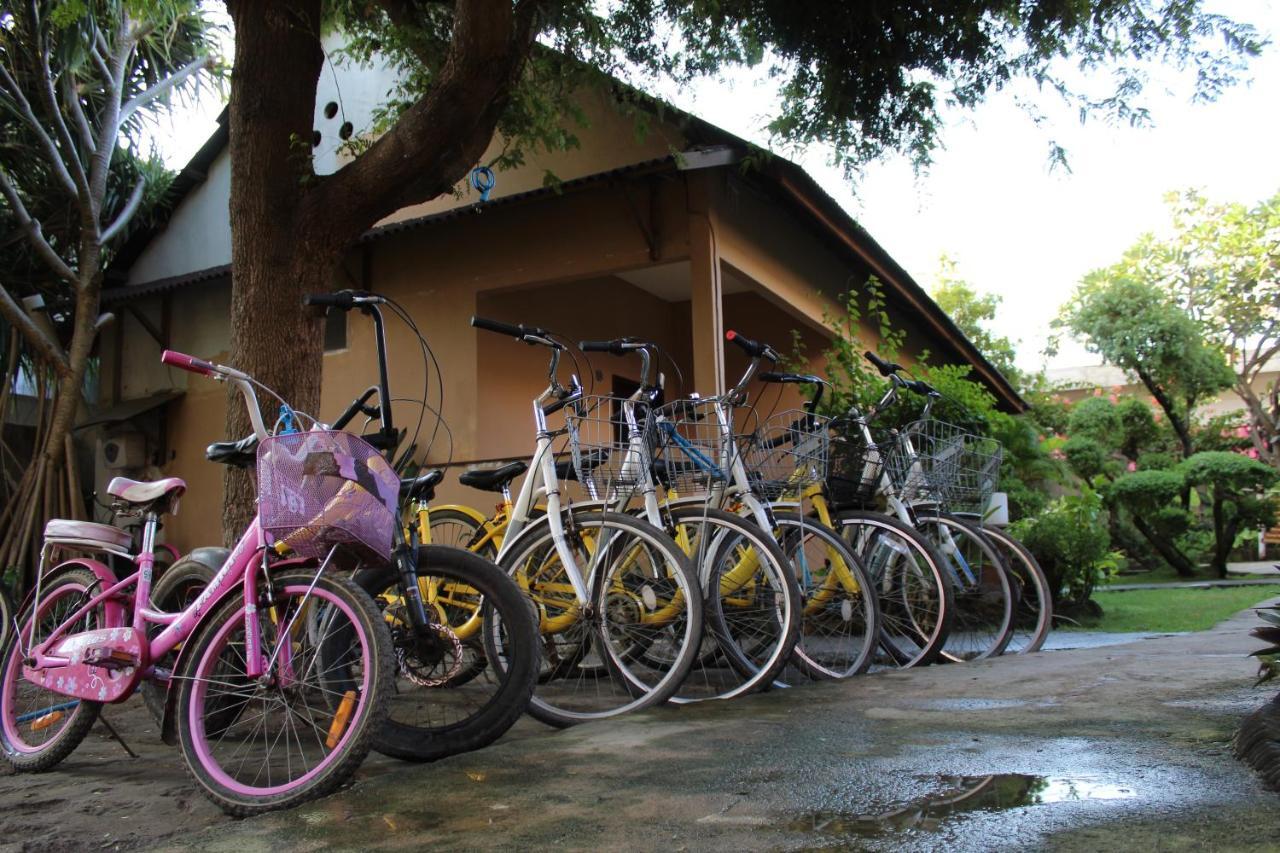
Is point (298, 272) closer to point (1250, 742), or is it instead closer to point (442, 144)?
point (442, 144)

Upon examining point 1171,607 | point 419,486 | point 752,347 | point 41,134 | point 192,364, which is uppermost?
point 41,134

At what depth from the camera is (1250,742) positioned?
7.63 ft

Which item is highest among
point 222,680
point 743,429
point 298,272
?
point 298,272

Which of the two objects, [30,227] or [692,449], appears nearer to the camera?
[692,449]

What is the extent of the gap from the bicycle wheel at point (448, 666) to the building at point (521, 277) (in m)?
4.29

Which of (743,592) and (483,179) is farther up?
(483,179)

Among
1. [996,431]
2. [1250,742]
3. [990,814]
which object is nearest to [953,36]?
[996,431]

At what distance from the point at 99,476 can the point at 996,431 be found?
9415 millimetres

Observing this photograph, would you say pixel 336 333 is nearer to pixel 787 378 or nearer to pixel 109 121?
pixel 109 121

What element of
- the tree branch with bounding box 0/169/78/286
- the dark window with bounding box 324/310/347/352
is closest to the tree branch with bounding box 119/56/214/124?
the tree branch with bounding box 0/169/78/286

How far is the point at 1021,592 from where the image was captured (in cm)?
502

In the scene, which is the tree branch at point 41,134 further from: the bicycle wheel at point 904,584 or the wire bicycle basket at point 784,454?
the bicycle wheel at point 904,584

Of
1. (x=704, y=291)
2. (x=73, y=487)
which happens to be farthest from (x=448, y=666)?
(x=73, y=487)

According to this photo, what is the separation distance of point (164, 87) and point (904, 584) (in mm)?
9965
